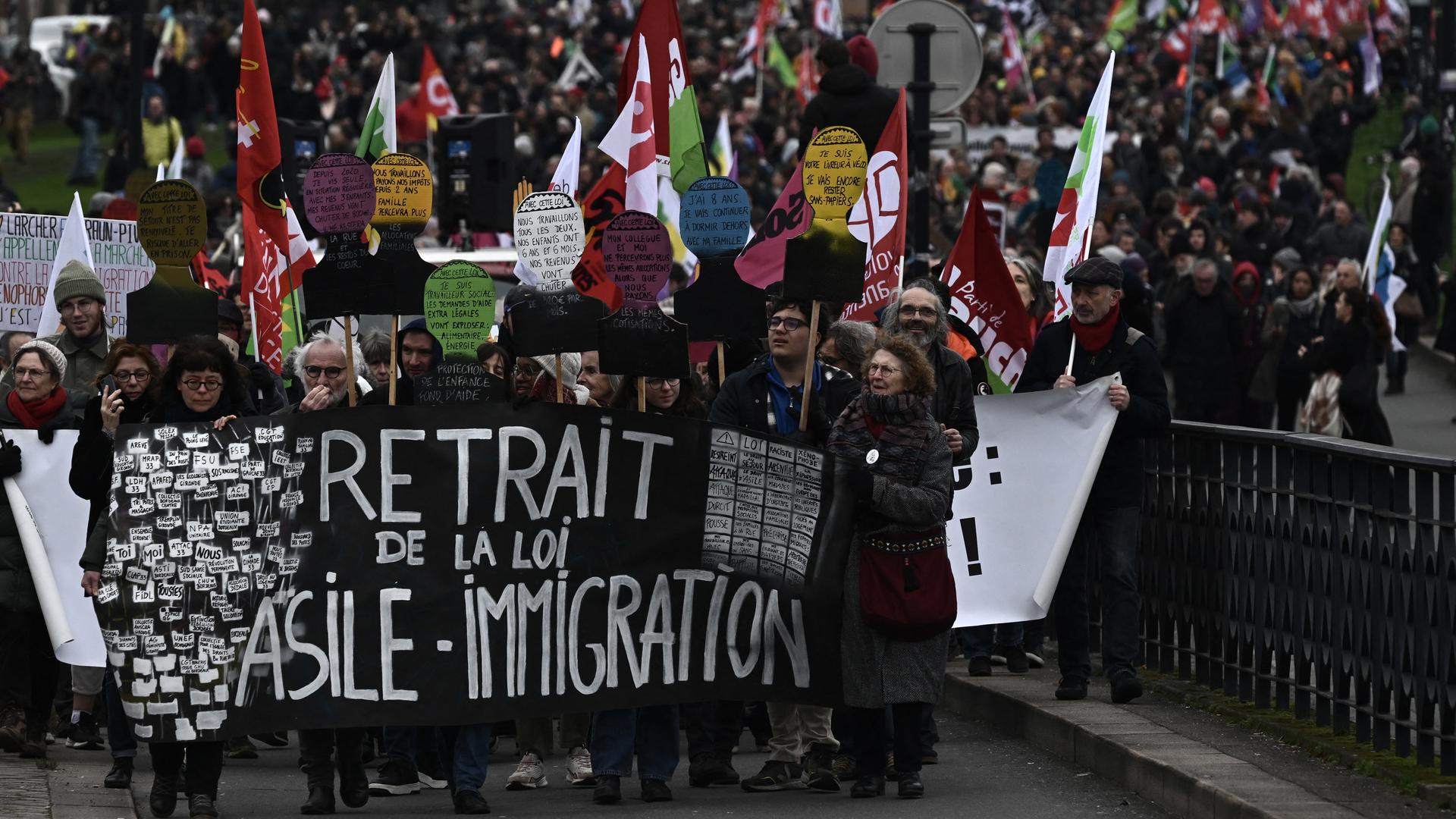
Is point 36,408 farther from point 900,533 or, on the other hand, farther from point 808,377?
point 900,533

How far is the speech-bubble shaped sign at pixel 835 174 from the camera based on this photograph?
9.86 meters

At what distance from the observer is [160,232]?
33.1 feet

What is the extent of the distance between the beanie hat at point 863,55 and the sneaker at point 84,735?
701 cm

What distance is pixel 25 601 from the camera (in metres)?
10.6

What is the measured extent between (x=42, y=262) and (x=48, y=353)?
9.05 ft

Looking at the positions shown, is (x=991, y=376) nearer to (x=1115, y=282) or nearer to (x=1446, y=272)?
(x=1115, y=282)

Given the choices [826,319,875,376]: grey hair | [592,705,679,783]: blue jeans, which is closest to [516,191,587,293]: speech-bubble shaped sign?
[826,319,875,376]: grey hair

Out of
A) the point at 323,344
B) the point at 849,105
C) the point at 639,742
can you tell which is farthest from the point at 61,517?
the point at 849,105

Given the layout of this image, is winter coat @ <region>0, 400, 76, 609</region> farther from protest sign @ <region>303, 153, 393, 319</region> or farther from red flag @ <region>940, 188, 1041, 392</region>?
red flag @ <region>940, 188, 1041, 392</region>

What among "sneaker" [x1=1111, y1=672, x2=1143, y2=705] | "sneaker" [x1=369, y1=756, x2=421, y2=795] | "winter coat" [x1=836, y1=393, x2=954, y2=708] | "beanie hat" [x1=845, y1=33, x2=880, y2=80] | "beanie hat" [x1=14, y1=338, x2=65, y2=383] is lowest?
"sneaker" [x1=369, y1=756, x2=421, y2=795]

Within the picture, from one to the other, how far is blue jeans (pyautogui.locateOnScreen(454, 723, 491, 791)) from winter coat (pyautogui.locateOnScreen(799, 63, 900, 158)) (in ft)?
22.9

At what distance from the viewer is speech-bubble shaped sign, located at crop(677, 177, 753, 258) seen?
10.1 meters

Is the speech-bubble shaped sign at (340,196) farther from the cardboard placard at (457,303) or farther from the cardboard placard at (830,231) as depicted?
the cardboard placard at (830,231)

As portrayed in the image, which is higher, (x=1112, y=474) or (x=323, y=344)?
(x=323, y=344)
